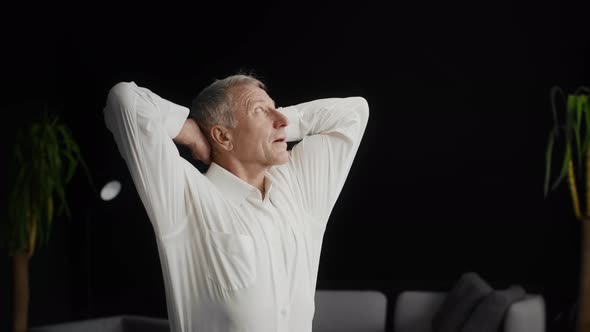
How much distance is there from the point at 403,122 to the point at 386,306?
1250 mm

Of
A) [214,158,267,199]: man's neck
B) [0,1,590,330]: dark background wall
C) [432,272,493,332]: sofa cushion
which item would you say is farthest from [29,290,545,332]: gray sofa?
[214,158,267,199]: man's neck

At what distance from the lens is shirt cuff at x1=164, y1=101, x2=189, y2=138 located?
1593 millimetres

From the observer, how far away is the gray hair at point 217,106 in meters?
1.72

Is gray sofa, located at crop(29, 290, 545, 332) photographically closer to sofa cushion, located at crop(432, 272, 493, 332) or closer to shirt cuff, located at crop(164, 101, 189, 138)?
sofa cushion, located at crop(432, 272, 493, 332)

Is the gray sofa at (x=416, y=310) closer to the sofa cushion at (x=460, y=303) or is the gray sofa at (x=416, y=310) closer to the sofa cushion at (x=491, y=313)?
the sofa cushion at (x=460, y=303)

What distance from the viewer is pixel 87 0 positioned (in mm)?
6133

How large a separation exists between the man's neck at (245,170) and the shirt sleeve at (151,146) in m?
0.16

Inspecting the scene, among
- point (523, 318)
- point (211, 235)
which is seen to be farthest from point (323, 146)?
point (523, 318)

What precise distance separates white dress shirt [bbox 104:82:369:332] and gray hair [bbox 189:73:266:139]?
0.10 m

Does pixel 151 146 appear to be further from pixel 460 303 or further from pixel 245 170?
pixel 460 303

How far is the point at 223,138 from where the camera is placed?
5.67 ft

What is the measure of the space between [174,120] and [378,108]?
13.4 ft

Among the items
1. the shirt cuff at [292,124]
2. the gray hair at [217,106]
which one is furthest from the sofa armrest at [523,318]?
the gray hair at [217,106]

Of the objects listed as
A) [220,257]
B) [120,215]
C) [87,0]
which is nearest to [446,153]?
[120,215]
